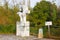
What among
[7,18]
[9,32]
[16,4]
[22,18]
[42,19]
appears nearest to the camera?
[22,18]

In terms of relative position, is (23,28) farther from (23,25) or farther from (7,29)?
(7,29)

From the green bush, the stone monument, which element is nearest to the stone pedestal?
the stone monument

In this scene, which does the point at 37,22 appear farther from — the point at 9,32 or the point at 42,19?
the point at 9,32

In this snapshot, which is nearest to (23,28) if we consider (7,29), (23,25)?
(23,25)

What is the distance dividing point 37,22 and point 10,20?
355 cm

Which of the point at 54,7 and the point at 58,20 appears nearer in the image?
the point at 58,20

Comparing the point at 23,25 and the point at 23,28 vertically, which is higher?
the point at 23,25

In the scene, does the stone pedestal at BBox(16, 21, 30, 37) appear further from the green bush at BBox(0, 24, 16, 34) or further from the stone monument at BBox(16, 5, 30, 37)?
the green bush at BBox(0, 24, 16, 34)

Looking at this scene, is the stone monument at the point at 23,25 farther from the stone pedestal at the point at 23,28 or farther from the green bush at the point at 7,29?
the green bush at the point at 7,29

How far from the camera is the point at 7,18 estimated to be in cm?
2462

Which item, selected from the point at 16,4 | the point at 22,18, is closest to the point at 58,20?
the point at 22,18

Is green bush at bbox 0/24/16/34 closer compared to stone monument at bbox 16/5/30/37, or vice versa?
stone monument at bbox 16/5/30/37

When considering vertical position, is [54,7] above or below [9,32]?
above

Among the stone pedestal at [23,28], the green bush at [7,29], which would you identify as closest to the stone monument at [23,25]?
the stone pedestal at [23,28]
